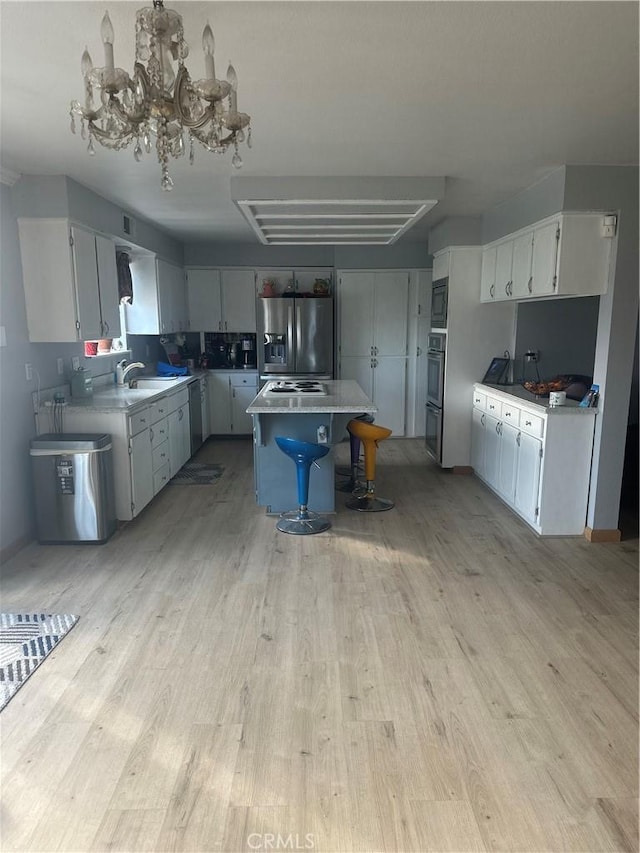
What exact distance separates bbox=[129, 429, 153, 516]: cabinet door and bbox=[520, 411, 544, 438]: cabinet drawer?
2.93m

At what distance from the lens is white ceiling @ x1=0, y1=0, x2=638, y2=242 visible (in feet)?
5.96

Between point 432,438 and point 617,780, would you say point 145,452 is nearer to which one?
point 432,438

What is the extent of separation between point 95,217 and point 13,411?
1.62 m

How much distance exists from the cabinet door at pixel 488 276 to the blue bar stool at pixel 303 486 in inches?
86.3

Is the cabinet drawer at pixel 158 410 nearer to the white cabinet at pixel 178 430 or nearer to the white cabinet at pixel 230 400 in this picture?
the white cabinet at pixel 178 430

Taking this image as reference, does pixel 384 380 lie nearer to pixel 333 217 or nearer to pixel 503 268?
pixel 503 268

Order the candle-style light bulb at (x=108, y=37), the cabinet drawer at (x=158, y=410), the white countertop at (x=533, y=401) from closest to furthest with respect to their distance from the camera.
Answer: the candle-style light bulb at (x=108, y=37)
the white countertop at (x=533, y=401)
the cabinet drawer at (x=158, y=410)

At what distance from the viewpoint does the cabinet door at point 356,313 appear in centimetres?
689

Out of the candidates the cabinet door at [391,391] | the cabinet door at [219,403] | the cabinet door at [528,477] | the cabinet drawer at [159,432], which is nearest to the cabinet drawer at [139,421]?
the cabinet drawer at [159,432]

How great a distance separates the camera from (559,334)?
5.16 m

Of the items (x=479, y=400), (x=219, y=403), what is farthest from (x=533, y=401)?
(x=219, y=403)

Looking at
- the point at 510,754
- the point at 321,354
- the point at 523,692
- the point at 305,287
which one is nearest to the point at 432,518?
the point at 523,692

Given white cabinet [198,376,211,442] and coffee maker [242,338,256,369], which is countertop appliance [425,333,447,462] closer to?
coffee maker [242,338,256,369]

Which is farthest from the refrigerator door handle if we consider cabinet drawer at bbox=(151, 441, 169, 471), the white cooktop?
cabinet drawer at bbox=(151, 441, 169, 471)
